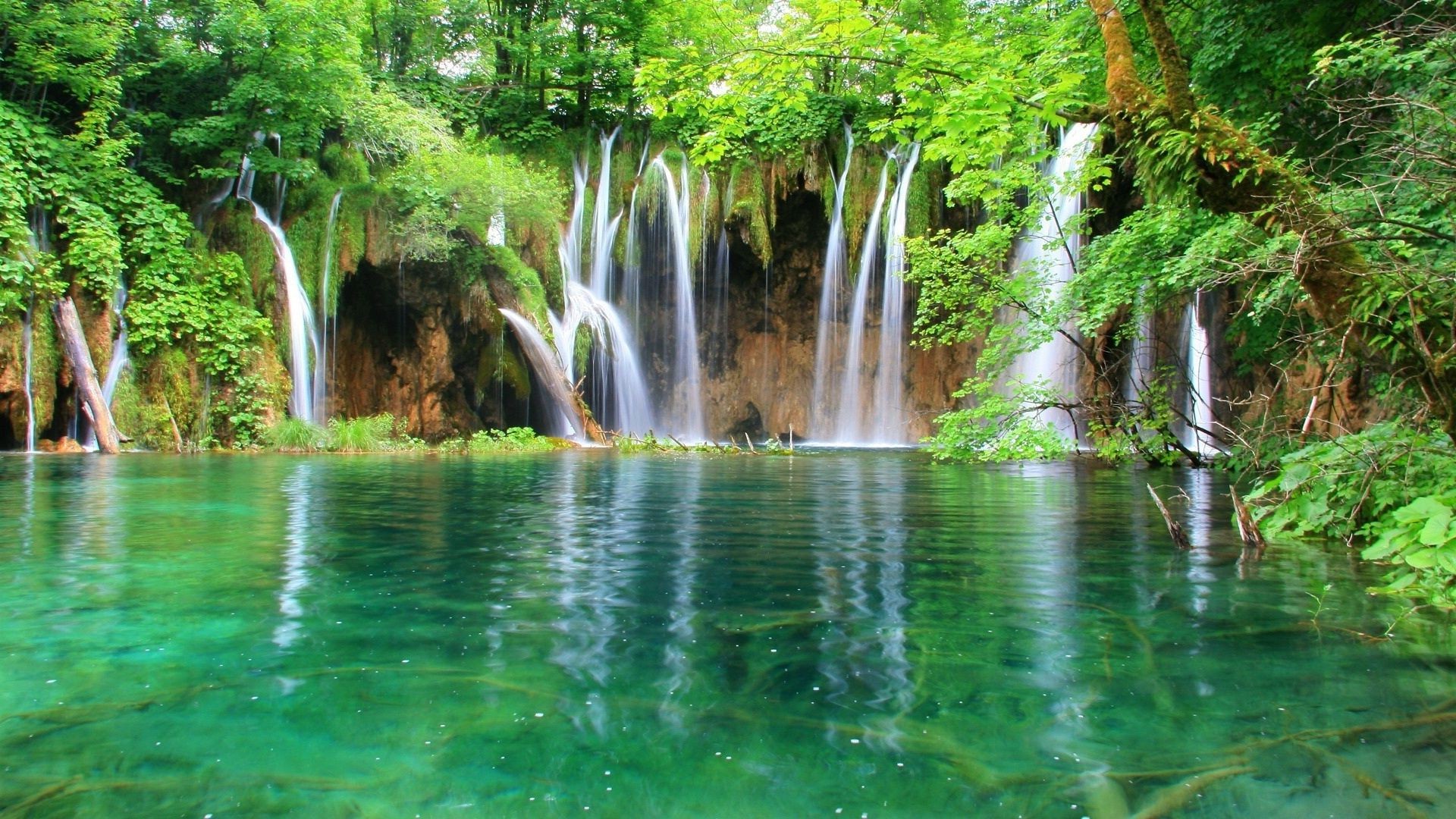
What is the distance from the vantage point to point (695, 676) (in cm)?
330

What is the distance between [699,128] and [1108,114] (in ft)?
70.3

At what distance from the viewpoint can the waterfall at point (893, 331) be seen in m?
25.5

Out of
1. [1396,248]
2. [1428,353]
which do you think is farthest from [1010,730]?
[1396,248]

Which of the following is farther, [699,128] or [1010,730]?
[699,128]

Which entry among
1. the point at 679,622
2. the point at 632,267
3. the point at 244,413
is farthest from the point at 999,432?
the point at 632,267

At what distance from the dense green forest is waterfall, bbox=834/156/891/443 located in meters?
1.46

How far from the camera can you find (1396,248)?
6172mm

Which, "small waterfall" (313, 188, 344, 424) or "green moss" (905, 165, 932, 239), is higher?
"green moss" (905, 165, 932, 239)

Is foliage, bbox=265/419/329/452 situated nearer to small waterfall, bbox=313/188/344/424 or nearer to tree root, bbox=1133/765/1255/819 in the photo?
small waterfall, bbox=313/188/344/424

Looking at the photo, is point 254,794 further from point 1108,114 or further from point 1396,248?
point 1396,248

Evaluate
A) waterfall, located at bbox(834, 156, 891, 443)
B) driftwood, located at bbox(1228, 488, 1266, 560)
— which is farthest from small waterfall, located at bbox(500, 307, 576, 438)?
driftwood, located at bbox(1228, 488, 1266, 560)

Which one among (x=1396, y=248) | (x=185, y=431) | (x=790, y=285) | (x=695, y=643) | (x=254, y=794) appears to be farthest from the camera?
(x=790, y=285)

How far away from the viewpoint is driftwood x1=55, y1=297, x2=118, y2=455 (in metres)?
17.7

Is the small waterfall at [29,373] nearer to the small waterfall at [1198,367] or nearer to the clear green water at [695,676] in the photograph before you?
the clear green water at [695,676]
